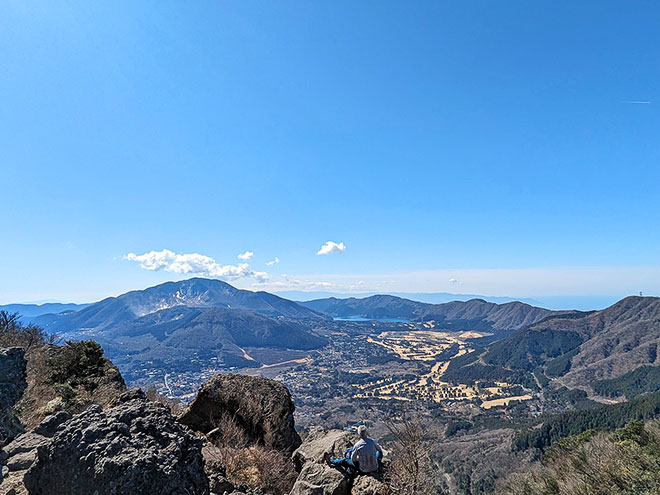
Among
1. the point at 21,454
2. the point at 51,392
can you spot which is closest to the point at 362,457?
the point at 21,454

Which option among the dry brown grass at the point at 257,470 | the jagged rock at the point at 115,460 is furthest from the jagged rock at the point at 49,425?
the dry brown grass at the point at 257,470

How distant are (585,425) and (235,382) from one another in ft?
359

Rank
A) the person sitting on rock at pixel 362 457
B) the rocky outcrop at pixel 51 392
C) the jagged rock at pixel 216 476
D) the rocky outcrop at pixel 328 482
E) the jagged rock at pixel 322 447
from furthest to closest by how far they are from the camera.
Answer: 1. the rocky outcrop at pixel 51 392
2. the jagged rock at pixel 322 447
3. the person sitting on rock at pixel 362 457
4. the rocky outcrop at pixel 328 482
5. the jagged rock at pixel 216 476

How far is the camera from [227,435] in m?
10.7

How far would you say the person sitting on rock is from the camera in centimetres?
827

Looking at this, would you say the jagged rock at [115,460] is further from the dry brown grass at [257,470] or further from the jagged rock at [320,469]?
the jagged rock at [320,469]

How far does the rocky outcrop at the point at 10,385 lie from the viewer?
8.16 metres

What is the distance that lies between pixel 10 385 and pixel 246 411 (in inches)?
291

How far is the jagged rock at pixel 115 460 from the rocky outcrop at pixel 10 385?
457 cm

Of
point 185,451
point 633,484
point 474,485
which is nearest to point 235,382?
point 185,451

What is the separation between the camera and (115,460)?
461 cm

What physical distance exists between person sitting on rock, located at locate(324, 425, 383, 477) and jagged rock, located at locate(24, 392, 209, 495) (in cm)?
437

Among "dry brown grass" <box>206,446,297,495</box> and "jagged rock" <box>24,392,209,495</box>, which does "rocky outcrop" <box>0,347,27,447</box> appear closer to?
"jagged rock" <box>24,392,209,495</box>

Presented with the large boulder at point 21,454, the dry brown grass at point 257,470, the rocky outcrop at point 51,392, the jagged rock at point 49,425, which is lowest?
the dry brown grass at point 257,470
